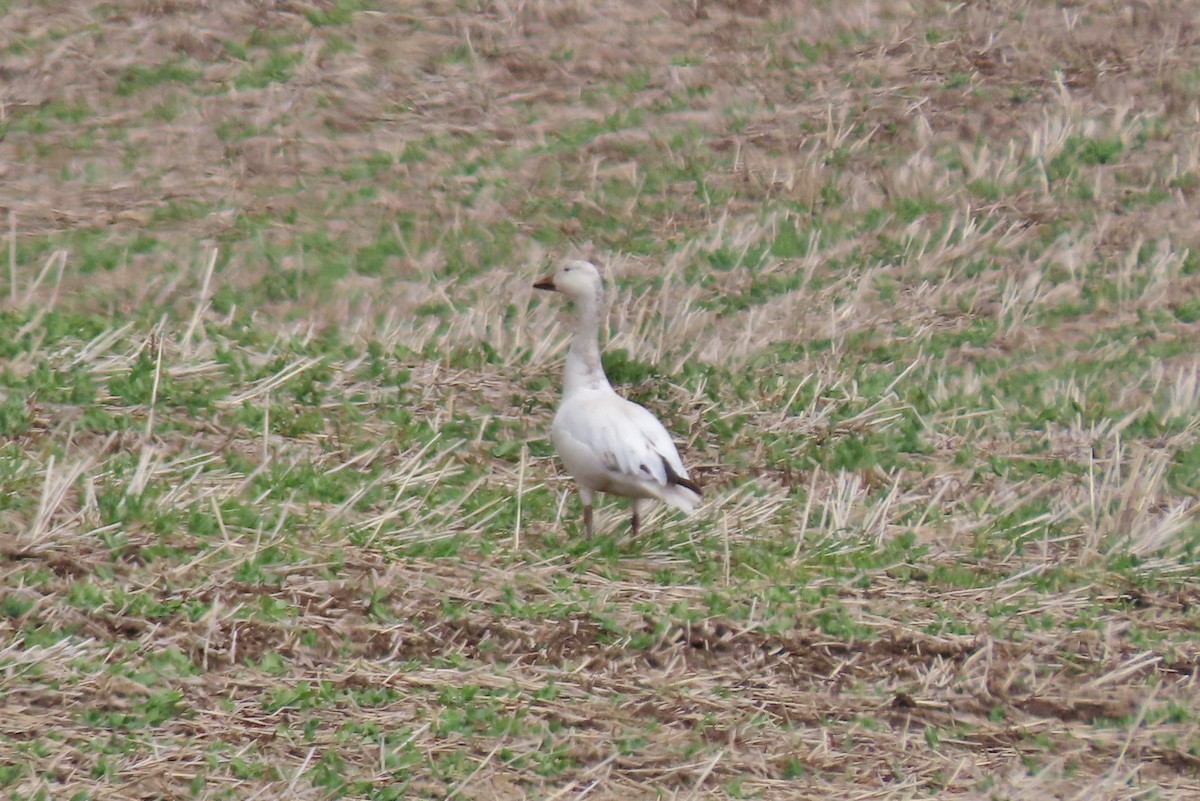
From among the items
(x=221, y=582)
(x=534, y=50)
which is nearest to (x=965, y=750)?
(x=221, y=582)

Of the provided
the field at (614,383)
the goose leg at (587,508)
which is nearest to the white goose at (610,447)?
the goose leg at (587,508)

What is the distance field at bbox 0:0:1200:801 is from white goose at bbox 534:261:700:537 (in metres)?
0.21

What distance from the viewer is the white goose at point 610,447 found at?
6.42m

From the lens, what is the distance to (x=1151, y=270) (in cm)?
1084

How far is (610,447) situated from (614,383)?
208 cm

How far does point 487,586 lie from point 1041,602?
2043mm

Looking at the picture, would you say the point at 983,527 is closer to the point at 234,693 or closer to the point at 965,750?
the point at 965,750

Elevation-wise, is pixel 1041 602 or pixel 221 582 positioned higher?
pixel 221 582

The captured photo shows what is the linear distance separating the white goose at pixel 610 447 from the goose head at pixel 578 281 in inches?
11.5

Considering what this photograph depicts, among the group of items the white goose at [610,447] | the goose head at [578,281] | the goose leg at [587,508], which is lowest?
the goose leg at [587,508]

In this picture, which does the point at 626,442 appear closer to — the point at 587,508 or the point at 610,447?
the point at 610,447

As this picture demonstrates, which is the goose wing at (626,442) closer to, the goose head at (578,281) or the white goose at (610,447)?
the white goose at (610,447)

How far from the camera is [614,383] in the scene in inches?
335

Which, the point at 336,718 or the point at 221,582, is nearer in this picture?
the point at 336,718
